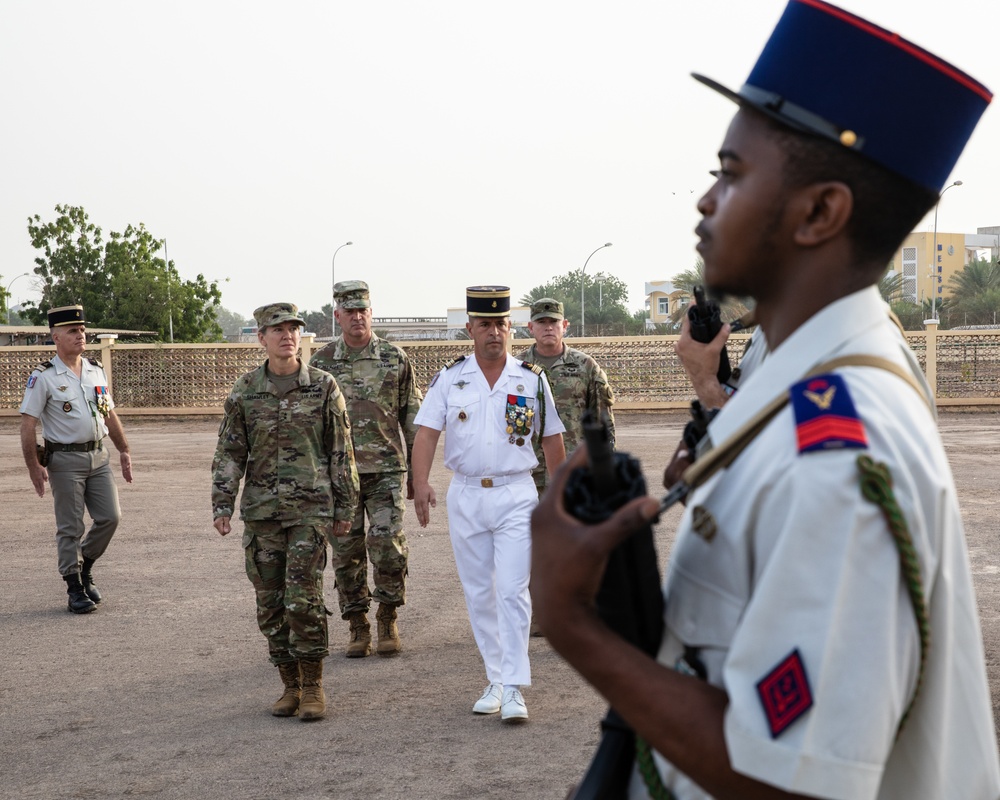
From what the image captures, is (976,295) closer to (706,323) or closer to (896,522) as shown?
(706,323)

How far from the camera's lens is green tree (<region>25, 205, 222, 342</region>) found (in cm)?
4806

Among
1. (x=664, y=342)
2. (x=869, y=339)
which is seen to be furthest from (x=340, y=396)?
(x=664, y=342)

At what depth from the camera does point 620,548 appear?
138 cm

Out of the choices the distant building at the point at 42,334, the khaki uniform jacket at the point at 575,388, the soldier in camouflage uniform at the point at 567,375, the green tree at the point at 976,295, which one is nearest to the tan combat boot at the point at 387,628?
the soldier in camouflage uniform at the point at 567,375

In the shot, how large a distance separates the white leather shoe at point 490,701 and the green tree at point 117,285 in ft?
144

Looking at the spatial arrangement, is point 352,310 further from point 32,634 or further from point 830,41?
point 830,41

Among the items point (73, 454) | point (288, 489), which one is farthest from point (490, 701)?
point (73, 454)

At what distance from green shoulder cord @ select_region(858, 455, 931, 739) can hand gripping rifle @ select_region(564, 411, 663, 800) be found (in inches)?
10.4

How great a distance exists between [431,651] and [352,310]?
255 centimetres

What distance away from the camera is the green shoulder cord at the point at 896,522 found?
120 centimetres

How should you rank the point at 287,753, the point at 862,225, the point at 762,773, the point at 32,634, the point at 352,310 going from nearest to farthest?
the point at 762,773
the point at 862,225
the point at 287,753
the point at 32,634
the point at 352,310

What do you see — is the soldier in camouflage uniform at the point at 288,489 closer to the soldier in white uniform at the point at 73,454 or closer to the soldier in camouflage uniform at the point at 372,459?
the soldier in camouflage uniform at the point at 372,459

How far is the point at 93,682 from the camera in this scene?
6812 mm

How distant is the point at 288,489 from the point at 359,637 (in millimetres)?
1535
